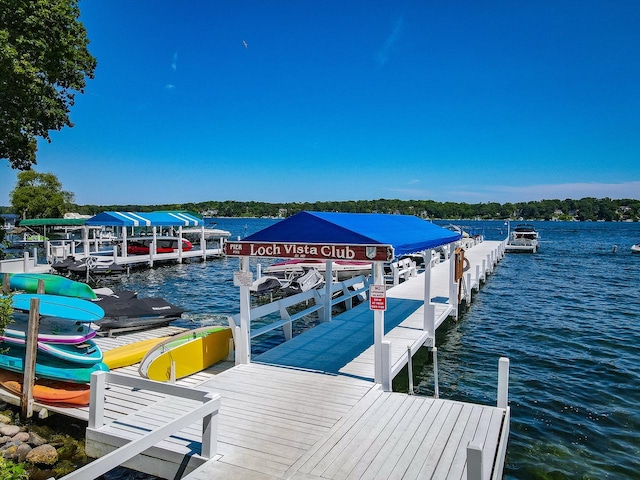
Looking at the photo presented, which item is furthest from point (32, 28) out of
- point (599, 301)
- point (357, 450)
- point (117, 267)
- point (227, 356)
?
point (599, 301)

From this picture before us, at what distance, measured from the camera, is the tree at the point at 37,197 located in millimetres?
61037

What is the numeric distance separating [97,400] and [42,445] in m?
1.69

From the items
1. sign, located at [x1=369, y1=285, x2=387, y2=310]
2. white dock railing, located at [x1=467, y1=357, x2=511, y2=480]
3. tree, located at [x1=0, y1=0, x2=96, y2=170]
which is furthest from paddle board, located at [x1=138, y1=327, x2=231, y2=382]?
tree, located at [x1=0, y1=0, x2=96, y2=170]

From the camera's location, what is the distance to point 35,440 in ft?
24.9

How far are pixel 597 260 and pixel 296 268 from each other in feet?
113

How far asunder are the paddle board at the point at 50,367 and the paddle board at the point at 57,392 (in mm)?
115

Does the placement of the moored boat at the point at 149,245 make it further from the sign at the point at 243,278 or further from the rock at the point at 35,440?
the rock at the point at 35,440

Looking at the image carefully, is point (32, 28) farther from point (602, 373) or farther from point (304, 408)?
point (602, 373)

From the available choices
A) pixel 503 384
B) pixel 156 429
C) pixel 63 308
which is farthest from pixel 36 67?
pixel 503 384

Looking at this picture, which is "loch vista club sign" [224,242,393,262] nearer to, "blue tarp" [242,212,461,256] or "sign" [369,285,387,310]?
"blue tarp" [242,212,461,256]

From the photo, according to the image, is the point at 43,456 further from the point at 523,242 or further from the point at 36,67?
the point at 523,242

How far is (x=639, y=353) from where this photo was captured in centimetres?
1439

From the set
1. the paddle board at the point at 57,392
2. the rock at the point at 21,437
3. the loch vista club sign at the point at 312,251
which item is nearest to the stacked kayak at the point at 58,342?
the paddle board at the point at 57,392

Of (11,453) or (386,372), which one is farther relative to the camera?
(386,372)
